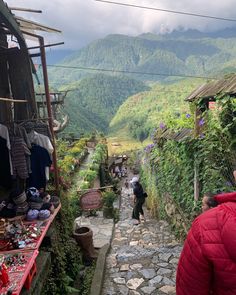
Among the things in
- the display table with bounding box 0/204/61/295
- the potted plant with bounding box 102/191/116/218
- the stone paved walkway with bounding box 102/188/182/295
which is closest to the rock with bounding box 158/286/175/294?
the stone paved walkway with bounding box 102/188/182/295

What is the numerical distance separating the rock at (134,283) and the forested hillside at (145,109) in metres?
62.9

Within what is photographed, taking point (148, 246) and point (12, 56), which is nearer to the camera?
point (12, 56)

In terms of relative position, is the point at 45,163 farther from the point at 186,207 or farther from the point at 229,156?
the point at 186,207

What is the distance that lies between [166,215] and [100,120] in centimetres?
8644

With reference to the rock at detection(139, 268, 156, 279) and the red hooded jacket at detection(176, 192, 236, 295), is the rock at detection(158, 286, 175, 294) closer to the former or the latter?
the rock at detection(139, 268, 156, 279)

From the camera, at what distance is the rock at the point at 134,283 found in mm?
5550

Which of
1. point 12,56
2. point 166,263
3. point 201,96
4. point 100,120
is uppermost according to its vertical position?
point 12,56

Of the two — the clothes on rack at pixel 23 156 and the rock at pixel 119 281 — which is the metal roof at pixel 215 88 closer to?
the clothes on rack at pixel 23 156

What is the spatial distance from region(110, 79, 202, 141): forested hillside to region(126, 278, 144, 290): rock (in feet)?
206

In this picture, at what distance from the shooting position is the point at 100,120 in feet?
313

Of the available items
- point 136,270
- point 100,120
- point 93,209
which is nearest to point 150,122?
point 100,120

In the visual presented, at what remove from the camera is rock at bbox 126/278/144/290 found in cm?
555

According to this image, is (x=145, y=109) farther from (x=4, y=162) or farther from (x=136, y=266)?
(x=4, y=162)

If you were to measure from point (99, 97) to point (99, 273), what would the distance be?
106 metres
